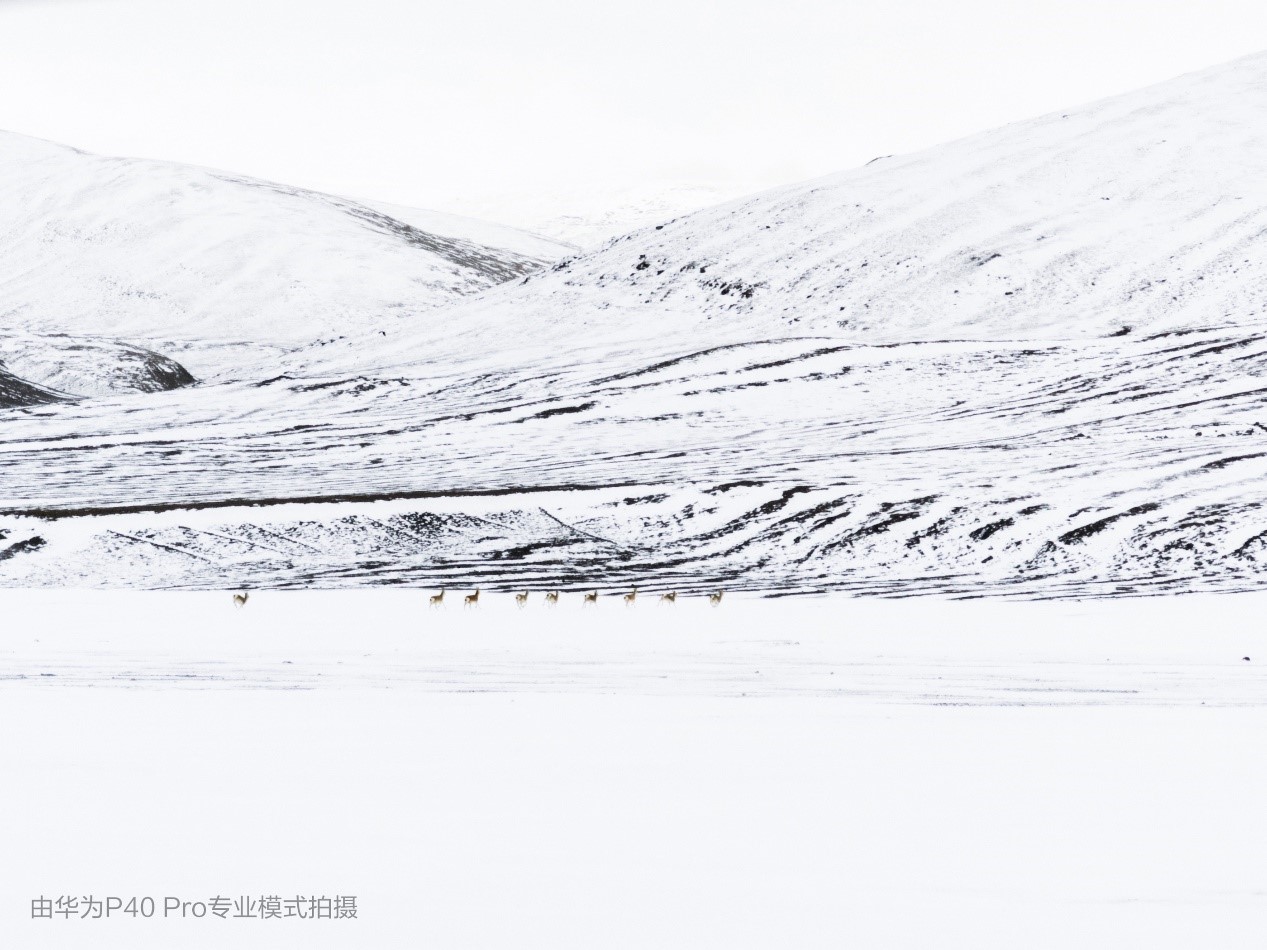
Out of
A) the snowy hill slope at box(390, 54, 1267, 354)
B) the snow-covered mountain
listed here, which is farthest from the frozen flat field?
the snow-covered mountain

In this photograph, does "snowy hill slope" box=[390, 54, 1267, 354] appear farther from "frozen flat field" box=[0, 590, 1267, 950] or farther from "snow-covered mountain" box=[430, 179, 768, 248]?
"snow-covered mountain" box=[430, 179, 768, 248]

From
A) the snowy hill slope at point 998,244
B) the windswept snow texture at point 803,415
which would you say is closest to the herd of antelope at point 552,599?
the windswept snow texture at point 803,415

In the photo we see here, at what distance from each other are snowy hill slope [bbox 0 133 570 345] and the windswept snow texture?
21.9 metres

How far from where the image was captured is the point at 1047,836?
5.50 m

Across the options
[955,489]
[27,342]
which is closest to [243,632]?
[955,489]

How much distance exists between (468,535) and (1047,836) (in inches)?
549

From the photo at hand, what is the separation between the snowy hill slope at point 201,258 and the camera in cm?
6869

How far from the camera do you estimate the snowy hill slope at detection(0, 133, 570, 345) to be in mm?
68688

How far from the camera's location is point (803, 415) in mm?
29562

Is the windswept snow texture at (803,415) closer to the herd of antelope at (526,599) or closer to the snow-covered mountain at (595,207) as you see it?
the herd of antelope at (526,599)

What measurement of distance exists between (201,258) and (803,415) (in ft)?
176

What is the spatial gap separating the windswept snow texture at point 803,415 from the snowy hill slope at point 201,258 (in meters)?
21.9

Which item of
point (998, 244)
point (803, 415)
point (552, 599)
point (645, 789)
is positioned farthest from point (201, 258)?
point (645, 789)

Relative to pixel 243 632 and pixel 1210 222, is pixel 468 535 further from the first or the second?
pixel 1210 222
